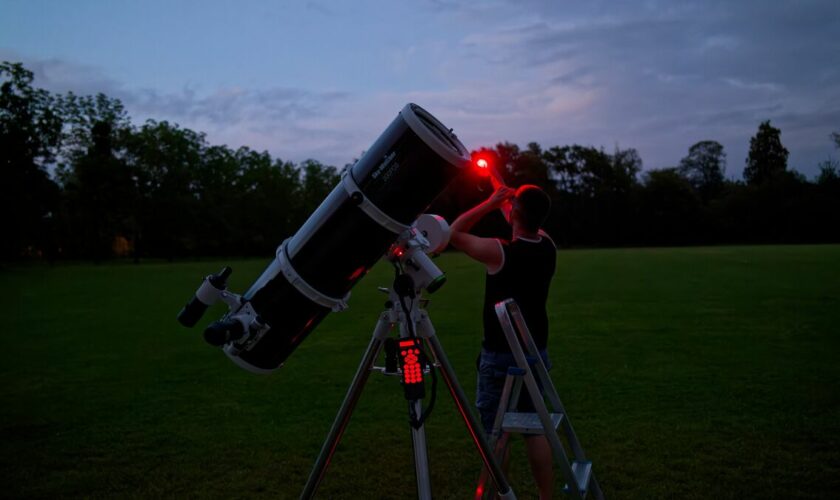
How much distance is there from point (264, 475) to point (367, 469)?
88 cm

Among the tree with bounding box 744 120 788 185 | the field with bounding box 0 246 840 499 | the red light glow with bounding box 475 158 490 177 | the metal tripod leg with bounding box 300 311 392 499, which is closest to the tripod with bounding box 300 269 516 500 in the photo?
the metal tripod leg with bounding box 300 311 392 499

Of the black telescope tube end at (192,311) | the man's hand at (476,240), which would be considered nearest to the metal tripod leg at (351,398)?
the man's hand at (476,240)

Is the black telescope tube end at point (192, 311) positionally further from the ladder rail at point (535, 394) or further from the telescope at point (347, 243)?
the ladder rail at point (535, 394)

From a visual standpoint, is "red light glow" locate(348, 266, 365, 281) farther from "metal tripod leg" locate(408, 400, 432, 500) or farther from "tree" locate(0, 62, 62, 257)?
"tree" locate(0, 62, 62, 257)

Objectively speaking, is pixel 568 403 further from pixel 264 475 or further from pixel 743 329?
pixel 743 329

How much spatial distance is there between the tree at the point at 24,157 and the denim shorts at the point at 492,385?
56.3 metres

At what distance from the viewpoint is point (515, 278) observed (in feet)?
13.1

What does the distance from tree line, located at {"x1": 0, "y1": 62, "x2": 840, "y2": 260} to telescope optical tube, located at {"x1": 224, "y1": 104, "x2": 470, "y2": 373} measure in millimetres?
50003

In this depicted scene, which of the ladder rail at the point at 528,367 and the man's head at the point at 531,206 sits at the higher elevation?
the man's head at the point at 531,206

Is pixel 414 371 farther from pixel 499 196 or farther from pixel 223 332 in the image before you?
pixel 499 196

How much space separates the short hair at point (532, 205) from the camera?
3.89 metres

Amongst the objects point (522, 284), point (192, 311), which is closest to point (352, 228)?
point (192, 311)

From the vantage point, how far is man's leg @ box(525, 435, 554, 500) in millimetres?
4020

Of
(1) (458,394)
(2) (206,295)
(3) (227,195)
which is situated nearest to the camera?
(1) (458,394)
